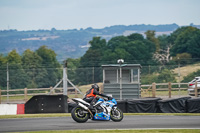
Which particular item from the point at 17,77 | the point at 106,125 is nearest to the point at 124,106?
the point at 106,125

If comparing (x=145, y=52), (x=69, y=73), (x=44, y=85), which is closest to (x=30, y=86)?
(x=44, y=85)

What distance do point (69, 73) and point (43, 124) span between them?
26.5 metres

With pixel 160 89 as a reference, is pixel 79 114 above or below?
above

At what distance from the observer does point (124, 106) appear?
24.4 metres

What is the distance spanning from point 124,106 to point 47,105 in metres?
3.93

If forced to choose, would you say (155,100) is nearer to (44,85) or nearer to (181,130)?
(181,130)

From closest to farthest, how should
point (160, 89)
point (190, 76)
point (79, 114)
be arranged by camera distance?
point (79, 114) → point (160, 89) → point (190, 76)

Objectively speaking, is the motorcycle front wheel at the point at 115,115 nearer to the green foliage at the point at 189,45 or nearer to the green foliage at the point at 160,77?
the green foliage at the point at 160,77

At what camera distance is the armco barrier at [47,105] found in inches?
954

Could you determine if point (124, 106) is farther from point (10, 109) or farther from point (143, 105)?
point (10, 109)

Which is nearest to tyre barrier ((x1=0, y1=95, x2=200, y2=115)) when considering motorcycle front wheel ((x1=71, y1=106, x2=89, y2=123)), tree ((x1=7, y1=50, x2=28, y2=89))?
motorcycle front wheel ((x1=71, y1=106, x2=89, y2=123))

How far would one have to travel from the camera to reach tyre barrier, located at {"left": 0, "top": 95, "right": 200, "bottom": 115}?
78.9 ft

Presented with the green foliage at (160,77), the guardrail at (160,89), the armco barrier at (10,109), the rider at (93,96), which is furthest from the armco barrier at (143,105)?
the green foliage at (160,77)

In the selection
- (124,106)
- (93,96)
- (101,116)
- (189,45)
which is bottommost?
(124,106)
